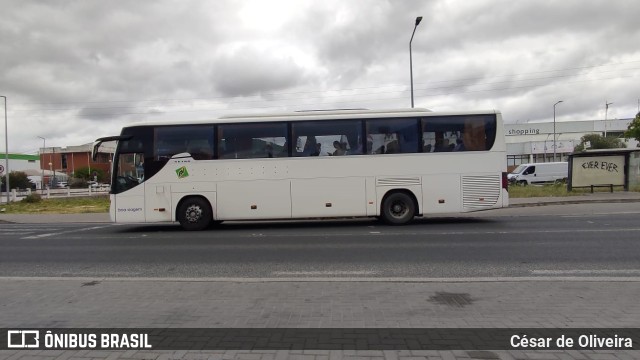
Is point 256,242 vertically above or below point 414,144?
below

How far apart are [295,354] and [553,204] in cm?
1878

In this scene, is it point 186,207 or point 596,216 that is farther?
point 596,216

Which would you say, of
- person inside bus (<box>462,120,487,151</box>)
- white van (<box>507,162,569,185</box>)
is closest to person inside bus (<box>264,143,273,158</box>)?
person inside bus (<box>462,120,487,151</box>)

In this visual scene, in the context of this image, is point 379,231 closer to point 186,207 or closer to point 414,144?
point 414,144

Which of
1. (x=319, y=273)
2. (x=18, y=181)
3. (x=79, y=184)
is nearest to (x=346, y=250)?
(x=319, y=273)

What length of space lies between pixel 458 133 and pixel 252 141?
585 centimetres

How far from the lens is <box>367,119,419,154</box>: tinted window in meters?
13.6

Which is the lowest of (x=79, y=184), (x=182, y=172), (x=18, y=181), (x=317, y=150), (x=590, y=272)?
(x=590, y=272)

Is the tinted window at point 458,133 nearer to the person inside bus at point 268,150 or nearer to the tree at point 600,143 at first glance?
the person inside bus at point 268,150

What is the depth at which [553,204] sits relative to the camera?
19.8 m

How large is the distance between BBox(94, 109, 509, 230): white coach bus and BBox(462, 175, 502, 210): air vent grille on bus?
0.09 ft

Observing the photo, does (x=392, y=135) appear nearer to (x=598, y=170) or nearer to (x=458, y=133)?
(x=458, y=133)

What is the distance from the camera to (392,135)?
44.8ft

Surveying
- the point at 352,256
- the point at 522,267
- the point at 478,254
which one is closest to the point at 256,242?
the point at 352,256
